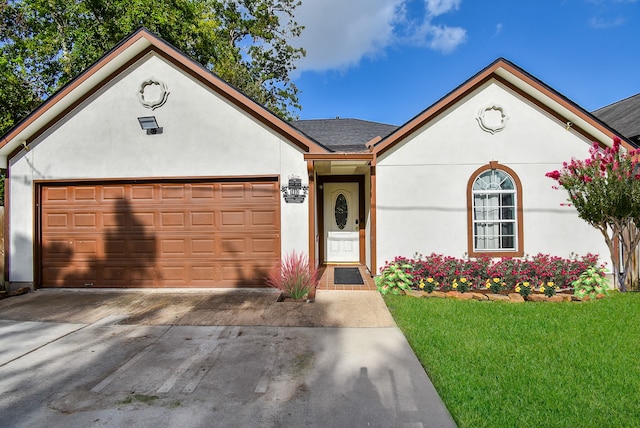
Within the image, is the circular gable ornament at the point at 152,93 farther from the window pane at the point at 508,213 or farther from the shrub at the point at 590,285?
the shrub at the point at 590,285

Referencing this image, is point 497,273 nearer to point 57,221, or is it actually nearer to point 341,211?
point 341,211

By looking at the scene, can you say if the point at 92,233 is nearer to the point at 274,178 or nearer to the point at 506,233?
the point at 274,178

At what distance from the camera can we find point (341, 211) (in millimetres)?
9516

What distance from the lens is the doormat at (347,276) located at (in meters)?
7.33

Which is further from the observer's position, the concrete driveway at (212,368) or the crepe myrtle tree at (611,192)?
the crepe myrtle tree at (611,192)

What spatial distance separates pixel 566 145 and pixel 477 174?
2036 millimetres

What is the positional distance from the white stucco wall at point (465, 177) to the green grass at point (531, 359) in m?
1.68

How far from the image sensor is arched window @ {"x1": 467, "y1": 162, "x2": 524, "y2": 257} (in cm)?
718

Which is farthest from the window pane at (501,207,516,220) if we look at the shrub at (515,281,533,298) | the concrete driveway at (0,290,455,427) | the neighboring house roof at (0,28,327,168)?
the neighboring house roof at (0,28,327,168)

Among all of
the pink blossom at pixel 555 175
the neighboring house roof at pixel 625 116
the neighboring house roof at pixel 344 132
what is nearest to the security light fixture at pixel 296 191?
the neighboring house roof at pixel 344 132

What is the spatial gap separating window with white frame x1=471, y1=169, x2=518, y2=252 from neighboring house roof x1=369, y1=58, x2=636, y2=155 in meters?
1.72

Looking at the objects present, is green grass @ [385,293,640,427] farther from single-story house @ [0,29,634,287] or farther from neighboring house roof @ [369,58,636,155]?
neighboring house roof @ [369,58,636,155]

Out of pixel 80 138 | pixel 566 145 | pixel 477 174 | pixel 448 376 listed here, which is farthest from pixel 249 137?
pixel 566 145

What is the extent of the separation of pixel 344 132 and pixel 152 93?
641 cm
